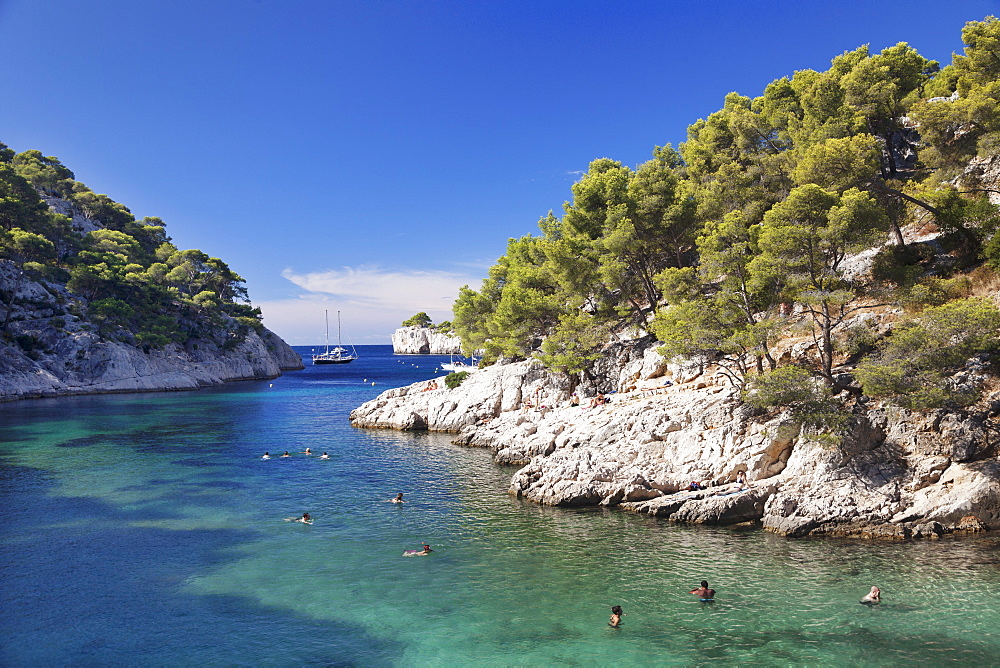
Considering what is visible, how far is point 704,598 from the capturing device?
17.7 m

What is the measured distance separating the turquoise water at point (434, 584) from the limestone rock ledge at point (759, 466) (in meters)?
1.35

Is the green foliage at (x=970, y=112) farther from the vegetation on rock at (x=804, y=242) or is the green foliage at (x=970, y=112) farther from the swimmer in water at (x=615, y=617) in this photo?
the swimmer in water at (x=615, y=617)

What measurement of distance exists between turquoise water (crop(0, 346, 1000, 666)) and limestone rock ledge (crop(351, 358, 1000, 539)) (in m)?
1.35

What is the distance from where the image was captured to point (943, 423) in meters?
23.7

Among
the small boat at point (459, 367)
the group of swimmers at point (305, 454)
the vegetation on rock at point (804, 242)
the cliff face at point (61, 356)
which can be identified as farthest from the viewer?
the cliff face at point (61, 356)

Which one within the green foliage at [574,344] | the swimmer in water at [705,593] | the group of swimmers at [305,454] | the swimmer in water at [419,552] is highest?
the green foliage at [574,344]

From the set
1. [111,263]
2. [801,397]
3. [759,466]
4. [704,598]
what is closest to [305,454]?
[759,466]

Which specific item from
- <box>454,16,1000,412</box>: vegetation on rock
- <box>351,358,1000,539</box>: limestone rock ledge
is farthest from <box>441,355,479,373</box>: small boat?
<box>351,358,1000,539</box>: limestone rock ledge

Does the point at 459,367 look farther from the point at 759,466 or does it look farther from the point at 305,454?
the point at 759,466

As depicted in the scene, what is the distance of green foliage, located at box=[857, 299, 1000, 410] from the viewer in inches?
885

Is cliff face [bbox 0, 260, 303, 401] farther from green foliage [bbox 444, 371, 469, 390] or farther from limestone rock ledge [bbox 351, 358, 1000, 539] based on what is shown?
limestone rock ledge [bbox 351, 358, 1000, 539]

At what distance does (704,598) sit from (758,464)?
33.6 ft

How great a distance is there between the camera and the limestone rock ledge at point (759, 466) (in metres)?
22.3

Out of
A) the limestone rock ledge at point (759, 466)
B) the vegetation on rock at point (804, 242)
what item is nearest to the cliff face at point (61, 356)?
the vegetation on rock at point (804, 242)
